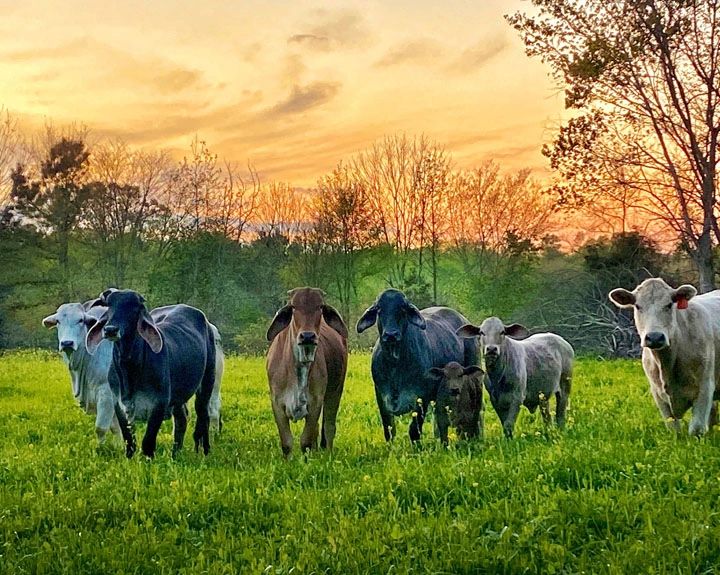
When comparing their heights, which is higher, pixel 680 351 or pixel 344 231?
pixel 344 231

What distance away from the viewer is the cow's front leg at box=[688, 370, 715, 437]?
31.7 feet

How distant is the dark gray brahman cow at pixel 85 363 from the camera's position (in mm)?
12344

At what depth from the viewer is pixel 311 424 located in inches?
401

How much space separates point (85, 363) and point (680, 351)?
898 cm

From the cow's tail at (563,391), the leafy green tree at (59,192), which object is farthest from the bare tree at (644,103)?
the leafy green tree at (59,192)

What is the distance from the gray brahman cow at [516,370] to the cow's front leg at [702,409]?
236cm

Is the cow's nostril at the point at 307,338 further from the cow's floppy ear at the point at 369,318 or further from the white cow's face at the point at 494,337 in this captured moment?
the white cow's face at the point at 494,337

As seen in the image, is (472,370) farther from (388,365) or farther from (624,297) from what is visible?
(624,297)

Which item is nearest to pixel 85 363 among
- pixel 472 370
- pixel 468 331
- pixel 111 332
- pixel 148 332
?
pixel 148 332

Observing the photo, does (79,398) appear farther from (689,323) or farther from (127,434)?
(689,323)

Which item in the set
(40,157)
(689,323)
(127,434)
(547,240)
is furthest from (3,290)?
(689,323)

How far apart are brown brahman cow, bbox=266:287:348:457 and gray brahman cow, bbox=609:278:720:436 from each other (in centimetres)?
403

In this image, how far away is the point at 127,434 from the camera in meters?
10.6

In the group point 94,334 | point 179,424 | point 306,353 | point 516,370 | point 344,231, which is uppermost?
point 344,231
